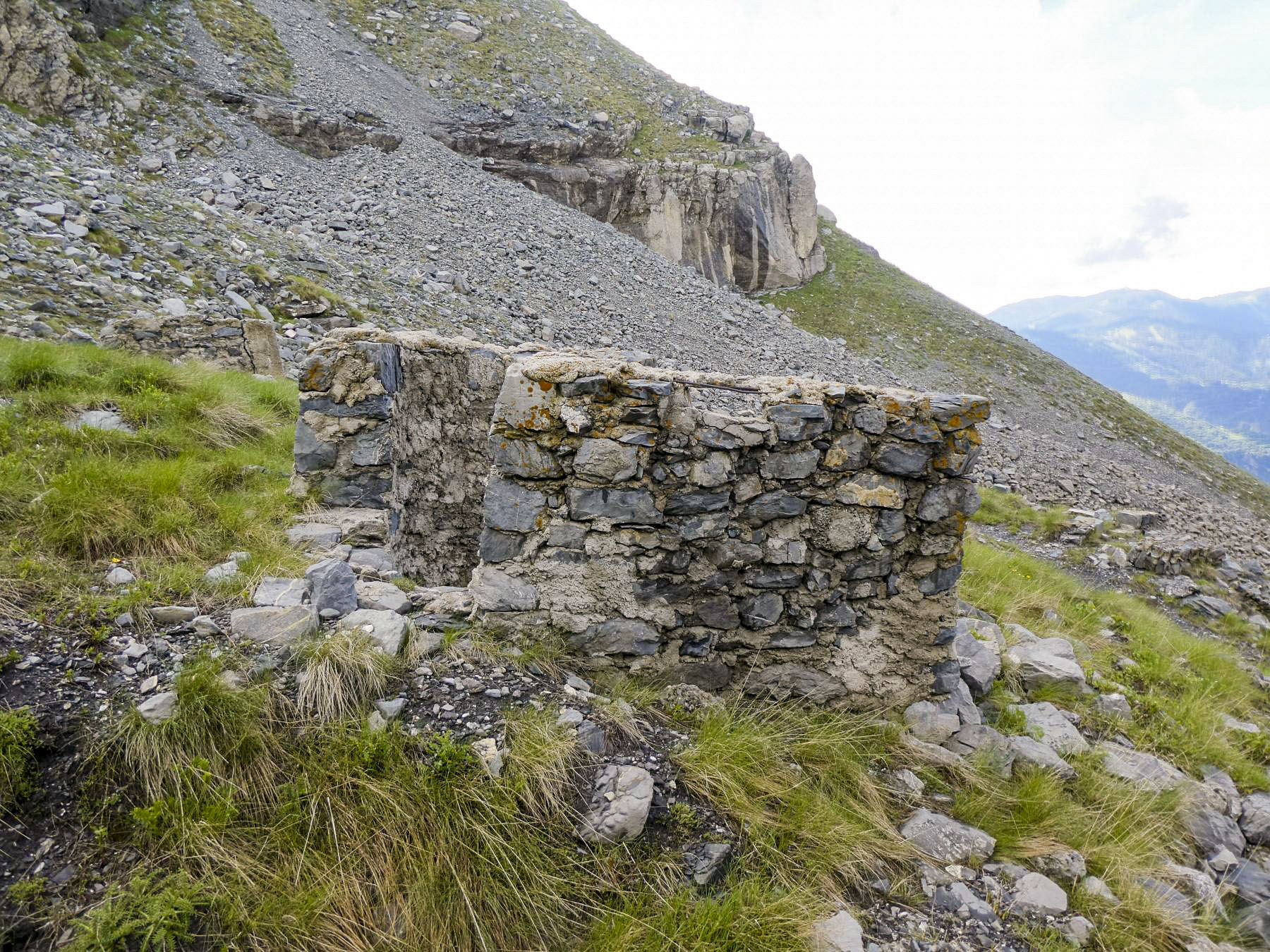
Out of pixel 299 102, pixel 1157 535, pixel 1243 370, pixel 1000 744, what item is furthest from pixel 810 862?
pixel 1243 370

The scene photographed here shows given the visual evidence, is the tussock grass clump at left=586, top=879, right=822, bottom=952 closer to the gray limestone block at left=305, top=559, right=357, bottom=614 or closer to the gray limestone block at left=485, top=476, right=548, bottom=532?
the gray limestone block at left=485, top=476, right=548, bottom=532

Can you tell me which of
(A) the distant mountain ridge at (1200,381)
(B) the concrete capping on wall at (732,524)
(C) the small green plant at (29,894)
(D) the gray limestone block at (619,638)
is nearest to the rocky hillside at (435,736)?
(C) the small green plant at (29,894)

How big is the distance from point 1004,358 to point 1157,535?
22915mm

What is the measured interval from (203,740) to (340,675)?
58 cm

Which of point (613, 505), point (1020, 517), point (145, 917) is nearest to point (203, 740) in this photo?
point (145, 917)

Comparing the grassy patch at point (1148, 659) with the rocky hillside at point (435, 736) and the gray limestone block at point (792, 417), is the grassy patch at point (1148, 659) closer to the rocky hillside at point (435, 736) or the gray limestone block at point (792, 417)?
the rocky hillside at point (435, 736)

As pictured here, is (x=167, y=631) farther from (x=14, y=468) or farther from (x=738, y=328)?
(x=738, y=328)

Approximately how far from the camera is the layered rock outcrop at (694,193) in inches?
1188

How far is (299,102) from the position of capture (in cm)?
2384

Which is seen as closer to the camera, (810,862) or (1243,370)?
(810,862)

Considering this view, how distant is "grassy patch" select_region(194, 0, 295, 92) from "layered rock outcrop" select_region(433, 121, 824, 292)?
6665 millimetres

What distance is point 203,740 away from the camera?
2.61 m

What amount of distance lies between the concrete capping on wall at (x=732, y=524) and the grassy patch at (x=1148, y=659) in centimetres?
268

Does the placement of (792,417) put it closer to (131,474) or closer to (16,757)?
(16,757)
